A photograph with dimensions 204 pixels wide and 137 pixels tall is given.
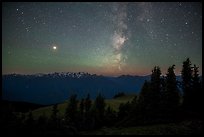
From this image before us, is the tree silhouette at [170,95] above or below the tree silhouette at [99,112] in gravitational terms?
above

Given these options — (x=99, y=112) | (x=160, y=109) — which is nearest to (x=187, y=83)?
(x=160, y=109)

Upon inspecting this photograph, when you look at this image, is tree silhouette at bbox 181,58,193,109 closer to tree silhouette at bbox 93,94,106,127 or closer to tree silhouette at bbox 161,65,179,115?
tree silhouette at bbox 161,65,179,115

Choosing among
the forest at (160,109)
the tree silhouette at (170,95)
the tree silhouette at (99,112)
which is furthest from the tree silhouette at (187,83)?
the tree silhouette at (99,112)

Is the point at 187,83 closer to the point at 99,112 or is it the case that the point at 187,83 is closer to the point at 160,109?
the point at 160,109

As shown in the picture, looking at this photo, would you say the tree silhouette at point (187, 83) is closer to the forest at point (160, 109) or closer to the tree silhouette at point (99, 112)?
the forest at point (160, 109)

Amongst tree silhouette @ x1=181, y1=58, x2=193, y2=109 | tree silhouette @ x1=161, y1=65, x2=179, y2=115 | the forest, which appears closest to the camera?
the forest

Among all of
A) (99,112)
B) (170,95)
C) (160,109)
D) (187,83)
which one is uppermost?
(187,83)

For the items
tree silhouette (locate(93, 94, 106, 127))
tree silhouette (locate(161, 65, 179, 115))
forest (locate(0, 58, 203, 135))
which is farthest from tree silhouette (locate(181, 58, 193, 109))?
tree silhouette (locate(93, 94, 106, 127))

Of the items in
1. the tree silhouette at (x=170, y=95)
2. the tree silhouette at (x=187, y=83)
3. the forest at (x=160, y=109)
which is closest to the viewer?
the forest at (x=160, y=109)

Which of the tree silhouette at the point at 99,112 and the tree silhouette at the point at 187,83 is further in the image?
the tree silhouette at the point at 99,112

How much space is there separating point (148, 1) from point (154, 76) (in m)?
23.1

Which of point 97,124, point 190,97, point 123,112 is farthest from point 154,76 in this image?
point 97,124

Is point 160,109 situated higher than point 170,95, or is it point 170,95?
point 170,95

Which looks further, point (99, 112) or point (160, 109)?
point (99, 112)
